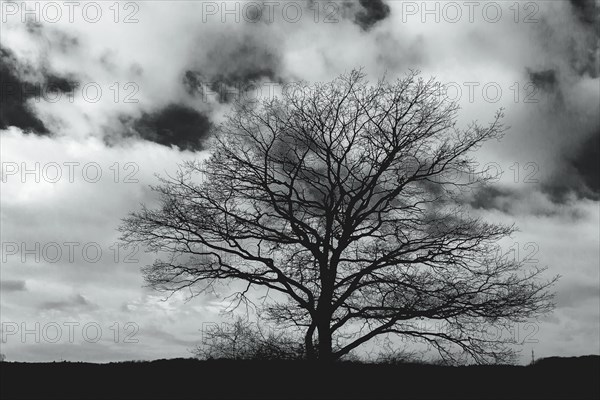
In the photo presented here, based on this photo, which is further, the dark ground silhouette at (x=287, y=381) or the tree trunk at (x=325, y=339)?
the tree trunk at (x=325, y=339)

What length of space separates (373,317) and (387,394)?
6829 millimetres

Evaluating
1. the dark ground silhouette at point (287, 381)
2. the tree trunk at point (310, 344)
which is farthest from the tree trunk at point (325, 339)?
the dark ground silhouette at point (287, 381)

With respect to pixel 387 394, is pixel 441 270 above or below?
above

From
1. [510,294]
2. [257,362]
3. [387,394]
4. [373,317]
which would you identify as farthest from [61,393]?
[510,294]

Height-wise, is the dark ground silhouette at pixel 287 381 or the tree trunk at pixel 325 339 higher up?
the tree trunk at pixel 325 339

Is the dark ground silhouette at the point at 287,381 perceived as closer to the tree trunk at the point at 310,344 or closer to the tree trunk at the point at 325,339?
the tree trunk at the point at 325,339

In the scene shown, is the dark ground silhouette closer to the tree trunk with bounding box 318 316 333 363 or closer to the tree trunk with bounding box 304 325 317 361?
the tree trunk with bounding box 318 316 333 363

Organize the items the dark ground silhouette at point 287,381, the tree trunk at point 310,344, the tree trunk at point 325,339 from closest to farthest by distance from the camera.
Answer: the dark ground silhouette at point 287,381 < the tree trunk at point 325,339 < the tree trunk at point 310,344

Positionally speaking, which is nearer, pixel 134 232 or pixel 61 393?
pixel 61 393

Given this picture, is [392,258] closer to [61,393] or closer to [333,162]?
[333,162]

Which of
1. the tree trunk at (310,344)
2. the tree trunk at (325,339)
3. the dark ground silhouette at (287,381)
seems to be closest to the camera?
the dark ground silhouette at (287,381)

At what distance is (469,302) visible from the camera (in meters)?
15.2

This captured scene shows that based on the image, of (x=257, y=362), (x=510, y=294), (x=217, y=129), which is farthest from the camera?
(x=217, y=129)

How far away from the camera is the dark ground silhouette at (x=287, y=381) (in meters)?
8.80
